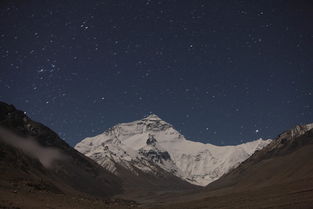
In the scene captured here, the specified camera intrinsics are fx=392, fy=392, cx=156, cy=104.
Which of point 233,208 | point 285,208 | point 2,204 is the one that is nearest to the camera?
point 2,204

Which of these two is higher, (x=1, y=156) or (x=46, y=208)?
(x=1, y=156)

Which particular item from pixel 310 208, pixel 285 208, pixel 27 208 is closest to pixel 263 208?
pixel 285 208

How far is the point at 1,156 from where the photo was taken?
144625 mm

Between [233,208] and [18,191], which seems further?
[233,208]

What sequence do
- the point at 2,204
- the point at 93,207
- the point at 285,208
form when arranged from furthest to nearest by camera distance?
the point at 285,208, the point at 93,207, the point at 2,204

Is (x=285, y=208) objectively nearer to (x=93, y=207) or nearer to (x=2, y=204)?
(x=93, y=207)

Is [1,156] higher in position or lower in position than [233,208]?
higher

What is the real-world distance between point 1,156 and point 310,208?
10808 cm

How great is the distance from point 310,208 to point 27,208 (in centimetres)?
6385

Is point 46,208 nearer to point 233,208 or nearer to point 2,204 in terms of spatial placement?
point 2,204

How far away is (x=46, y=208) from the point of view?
54.1 meters

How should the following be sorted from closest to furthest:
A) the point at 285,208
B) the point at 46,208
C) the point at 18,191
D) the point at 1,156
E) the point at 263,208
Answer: the point at 46,208, the point at 18,191, the point at 285,208, the point at 263,208, the point at 1,156

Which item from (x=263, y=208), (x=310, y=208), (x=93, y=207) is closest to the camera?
(x=93, y=207)

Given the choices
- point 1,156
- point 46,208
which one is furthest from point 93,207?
point 1,156
